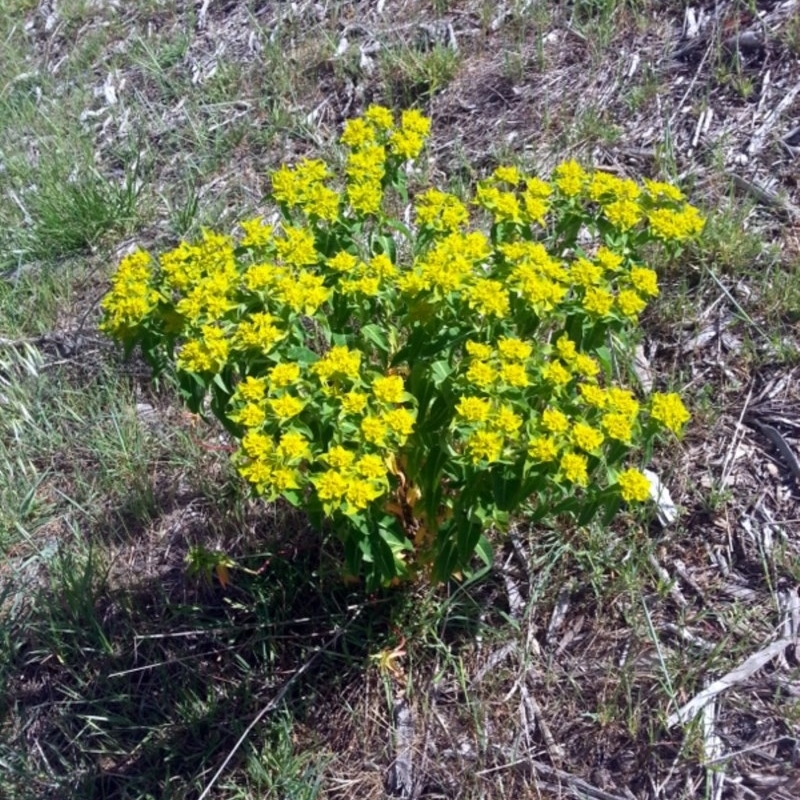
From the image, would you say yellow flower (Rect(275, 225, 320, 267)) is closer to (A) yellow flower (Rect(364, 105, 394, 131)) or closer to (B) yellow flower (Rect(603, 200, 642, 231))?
(A) yellow flower (Rect(364, 105, 394, 131))

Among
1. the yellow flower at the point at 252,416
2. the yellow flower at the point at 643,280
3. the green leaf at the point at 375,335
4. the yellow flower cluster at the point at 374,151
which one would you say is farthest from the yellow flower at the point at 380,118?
the yellow flower at the point at 252,416

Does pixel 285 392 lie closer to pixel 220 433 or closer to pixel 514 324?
pixel 514 324

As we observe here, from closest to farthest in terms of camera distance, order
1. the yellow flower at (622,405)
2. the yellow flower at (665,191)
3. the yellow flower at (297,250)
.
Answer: the yellow flower at (622,405), the yellow flower at (297,250), the yellow flower at (665,191)

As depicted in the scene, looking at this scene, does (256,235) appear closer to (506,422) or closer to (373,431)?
(373,431)

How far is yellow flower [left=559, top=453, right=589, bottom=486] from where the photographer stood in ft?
6.24

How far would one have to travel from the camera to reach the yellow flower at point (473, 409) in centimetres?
189

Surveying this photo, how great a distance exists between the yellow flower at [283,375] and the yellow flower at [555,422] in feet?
1.68

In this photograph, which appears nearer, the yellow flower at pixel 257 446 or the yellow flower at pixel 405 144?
the yellow flower at pixel 257 446

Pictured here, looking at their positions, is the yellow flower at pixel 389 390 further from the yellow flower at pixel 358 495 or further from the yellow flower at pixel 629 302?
the yellow flower at pixel 629 302

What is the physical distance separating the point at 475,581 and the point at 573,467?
2.99ft

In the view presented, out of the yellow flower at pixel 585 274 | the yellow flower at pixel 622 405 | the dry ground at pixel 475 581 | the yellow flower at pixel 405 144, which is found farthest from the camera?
the dry ground at pixel 475 581

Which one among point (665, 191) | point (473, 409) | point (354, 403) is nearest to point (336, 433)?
point (354, 403)

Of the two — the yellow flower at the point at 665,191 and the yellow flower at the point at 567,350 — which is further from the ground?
the yellow flower at the point at 665,191

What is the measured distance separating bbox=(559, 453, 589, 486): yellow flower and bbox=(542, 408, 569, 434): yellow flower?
5 centimetres
